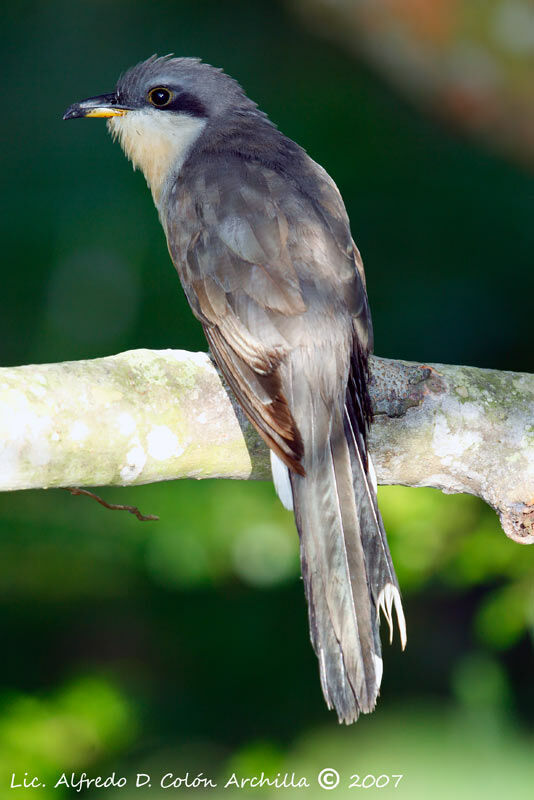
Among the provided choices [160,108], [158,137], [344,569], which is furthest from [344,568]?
[160,108]

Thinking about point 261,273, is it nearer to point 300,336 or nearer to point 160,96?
point 300,336

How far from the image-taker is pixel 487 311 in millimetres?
6168

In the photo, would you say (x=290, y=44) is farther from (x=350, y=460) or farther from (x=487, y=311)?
(x=350, y=460)

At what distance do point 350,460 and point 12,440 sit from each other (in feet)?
3.28

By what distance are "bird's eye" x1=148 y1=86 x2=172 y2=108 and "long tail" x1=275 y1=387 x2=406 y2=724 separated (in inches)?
74.7

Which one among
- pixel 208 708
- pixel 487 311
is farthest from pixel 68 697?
pixel 487 311

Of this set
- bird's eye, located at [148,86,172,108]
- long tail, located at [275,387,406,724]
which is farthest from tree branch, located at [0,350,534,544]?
bird's eye, located at [148,86,172,108]

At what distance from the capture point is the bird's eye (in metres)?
4.19

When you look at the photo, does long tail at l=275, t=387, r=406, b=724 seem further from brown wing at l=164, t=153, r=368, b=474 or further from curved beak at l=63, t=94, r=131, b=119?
curved beak at l=63, t=94, r=131, b=119

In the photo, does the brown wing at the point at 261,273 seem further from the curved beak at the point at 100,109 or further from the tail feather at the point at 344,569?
the curved beak at the point at 100,109

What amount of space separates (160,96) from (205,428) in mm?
1826

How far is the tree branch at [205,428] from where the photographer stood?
9.02 ft

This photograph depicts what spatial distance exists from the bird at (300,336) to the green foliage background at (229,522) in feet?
3.69

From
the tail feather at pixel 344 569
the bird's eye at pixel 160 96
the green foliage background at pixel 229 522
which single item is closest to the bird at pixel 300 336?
the tail feather at pixel 344 569
